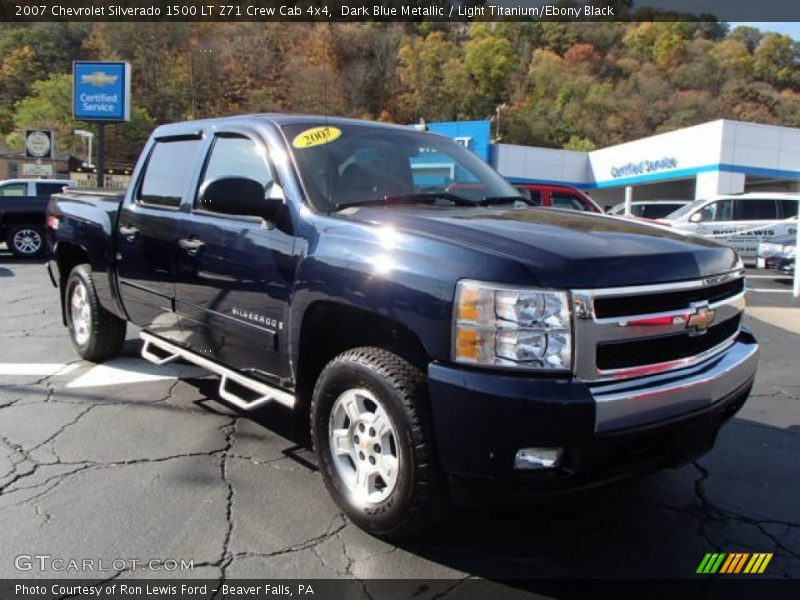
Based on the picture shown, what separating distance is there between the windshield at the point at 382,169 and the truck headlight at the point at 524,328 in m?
1.16

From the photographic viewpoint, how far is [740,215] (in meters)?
15.8

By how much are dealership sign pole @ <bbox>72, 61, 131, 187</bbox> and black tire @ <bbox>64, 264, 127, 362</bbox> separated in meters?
17.0

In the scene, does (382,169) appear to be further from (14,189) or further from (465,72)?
(465,72)

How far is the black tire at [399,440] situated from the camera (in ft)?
→ 8.30

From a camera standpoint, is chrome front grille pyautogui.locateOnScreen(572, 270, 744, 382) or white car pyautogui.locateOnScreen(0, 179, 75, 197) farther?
white car pyautogui.locateOnScreen(0, 179, 75, 197)

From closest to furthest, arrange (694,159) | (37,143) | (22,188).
Result: (22,188), (37,143), (694,159)

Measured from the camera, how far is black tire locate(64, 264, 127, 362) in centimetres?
536

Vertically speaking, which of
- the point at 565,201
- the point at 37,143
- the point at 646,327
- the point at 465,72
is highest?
the point at 465,72

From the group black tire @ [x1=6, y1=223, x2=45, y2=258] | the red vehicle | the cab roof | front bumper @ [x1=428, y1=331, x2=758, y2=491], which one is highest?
the cab roof

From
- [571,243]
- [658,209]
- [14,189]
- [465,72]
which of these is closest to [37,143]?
[14,189]

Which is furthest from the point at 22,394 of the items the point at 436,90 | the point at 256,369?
the point at 436,90

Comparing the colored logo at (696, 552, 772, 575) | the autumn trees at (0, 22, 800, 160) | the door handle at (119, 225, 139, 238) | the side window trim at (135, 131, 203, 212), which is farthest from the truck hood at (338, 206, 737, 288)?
the autumn trees at (0, 22, 800, 160)

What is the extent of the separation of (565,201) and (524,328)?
8.76 m

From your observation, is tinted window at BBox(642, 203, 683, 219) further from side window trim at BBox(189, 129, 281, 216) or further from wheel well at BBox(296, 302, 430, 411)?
wheel well at BBox(296, 302, 430, 411)
